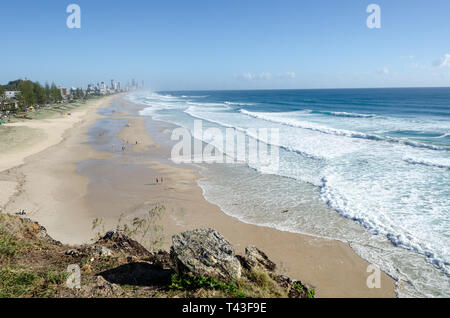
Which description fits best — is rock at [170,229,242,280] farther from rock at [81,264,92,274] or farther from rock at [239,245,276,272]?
rock at [81,264,92,274]

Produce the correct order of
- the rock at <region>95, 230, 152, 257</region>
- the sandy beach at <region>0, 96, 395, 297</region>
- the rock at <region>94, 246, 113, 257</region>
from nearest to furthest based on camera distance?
the rock at <region>94, 246, 113, 257</region> < the rock at <region>95, 230, 152, 257</region> < the sandy beach at <region>0, 96, 395, 297</region>

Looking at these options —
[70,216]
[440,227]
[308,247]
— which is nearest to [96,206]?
[70,216]

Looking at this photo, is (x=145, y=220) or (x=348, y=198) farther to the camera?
(x=348, y=198)

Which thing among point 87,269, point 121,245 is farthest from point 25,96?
point 87,269

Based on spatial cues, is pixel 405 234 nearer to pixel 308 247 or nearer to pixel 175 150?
pixel 308 247

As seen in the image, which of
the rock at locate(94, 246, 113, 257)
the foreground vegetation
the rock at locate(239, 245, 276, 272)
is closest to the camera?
the foreground vegetation

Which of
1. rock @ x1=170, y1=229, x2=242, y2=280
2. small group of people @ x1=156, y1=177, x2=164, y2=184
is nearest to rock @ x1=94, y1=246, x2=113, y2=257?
rock @ x1=170, y1=229, x2=242, y2=280
